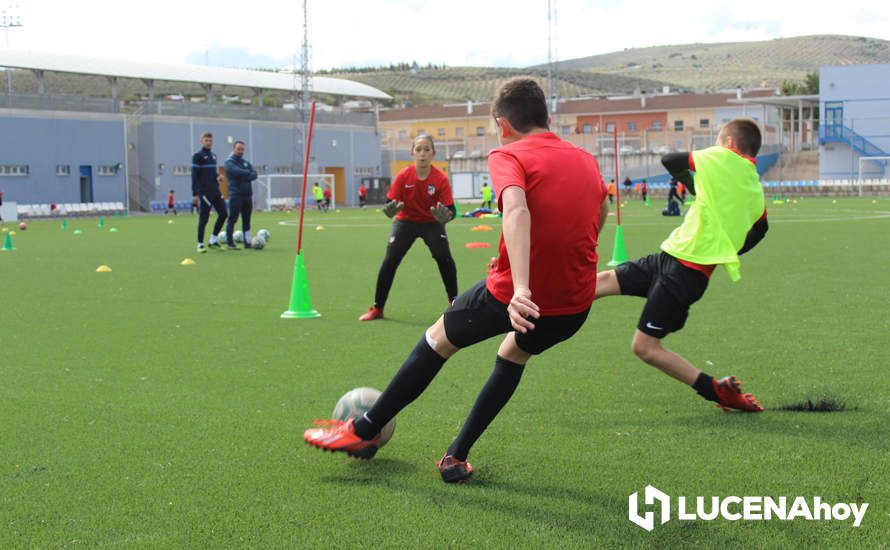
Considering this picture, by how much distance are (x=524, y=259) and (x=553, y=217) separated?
365 millimetres

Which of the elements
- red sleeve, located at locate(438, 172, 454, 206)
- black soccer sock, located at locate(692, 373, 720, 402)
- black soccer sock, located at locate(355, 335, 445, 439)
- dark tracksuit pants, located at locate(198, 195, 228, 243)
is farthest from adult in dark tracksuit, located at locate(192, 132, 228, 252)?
black soccer sock, located at locate(355, 335, 445, 439)

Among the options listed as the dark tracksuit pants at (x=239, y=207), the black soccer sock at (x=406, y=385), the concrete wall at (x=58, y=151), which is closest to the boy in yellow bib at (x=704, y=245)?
the black soccer sock at (x=406, y=385)

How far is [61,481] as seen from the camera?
482 centimetres

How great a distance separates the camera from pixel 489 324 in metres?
4.59

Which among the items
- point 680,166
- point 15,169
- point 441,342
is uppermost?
point 15,169

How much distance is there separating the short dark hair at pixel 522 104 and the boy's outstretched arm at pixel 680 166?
5.55 feet

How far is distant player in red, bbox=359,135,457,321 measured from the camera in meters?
10.3

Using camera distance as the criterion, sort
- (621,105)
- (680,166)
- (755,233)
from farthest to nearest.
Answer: (621,105), (755,233), (680,166)

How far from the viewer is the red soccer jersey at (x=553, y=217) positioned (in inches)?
175

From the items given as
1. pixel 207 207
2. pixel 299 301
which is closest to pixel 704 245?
pixel 299 301

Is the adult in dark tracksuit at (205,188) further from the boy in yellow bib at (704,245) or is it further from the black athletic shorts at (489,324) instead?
the black athletic shorts at (489,324)

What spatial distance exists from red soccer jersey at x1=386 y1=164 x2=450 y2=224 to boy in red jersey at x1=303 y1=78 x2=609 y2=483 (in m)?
5.54

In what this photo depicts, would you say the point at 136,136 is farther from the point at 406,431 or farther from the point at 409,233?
the point at 406,431

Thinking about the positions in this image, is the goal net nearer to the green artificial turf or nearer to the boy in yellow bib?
the green artificial turf
